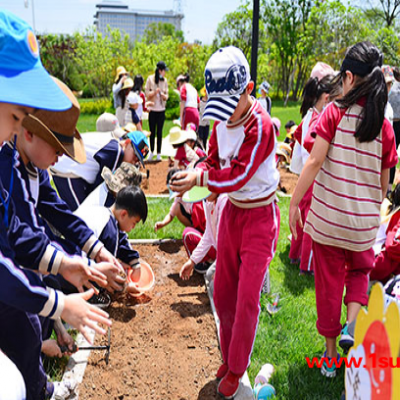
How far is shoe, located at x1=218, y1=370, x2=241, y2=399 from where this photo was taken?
2.56 metres

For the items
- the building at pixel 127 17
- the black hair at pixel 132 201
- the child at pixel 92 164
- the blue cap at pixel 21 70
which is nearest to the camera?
the blue cap at pixel 21 70

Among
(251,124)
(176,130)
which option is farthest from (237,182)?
(176,130)

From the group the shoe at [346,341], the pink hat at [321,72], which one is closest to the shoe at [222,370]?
the shoe at [346,341]

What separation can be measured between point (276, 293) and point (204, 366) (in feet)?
3.55

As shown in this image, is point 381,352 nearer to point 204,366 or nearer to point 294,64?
point 204,366

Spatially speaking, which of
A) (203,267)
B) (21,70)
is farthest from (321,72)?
(21,70)

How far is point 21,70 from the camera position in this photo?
1428 mm

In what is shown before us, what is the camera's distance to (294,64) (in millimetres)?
33625

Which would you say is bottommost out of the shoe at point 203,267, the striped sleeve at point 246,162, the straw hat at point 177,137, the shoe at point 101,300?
the shoe at point 203,267

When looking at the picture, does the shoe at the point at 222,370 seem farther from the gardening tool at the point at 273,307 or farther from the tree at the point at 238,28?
the tree at the point at 238,28

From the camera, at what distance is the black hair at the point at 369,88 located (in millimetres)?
2436

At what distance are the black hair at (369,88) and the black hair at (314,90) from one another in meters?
1.34

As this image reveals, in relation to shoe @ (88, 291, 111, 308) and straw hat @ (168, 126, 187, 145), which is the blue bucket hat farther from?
straw hat @ (168, 126, 187, 145)

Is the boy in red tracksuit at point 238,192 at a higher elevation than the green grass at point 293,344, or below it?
higher
